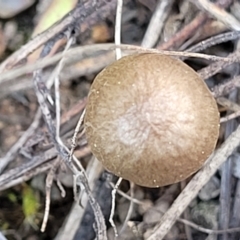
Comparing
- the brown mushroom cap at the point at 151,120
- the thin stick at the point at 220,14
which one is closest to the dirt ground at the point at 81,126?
the thin stick at the point at 220,14

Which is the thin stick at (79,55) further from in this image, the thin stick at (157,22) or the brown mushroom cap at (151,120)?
the brown mushroom cap at (151,120)

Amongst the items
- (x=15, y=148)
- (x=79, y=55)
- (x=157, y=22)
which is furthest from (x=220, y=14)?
(x=15, y=148)

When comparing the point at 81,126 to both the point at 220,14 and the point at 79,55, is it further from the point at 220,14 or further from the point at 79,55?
the point at 220,14

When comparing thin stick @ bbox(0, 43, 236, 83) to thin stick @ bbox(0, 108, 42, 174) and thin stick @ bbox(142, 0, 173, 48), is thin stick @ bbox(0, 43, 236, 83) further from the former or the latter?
thin stick @ bbox(0, 108, 42, 174)

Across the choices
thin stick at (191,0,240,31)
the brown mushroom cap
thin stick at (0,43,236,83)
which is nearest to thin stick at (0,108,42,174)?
thin stick at (0,43,236,83)

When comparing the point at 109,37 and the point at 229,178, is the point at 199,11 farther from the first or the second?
the point at 229,178

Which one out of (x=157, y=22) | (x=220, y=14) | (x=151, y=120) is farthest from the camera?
(x=157, y=22)
